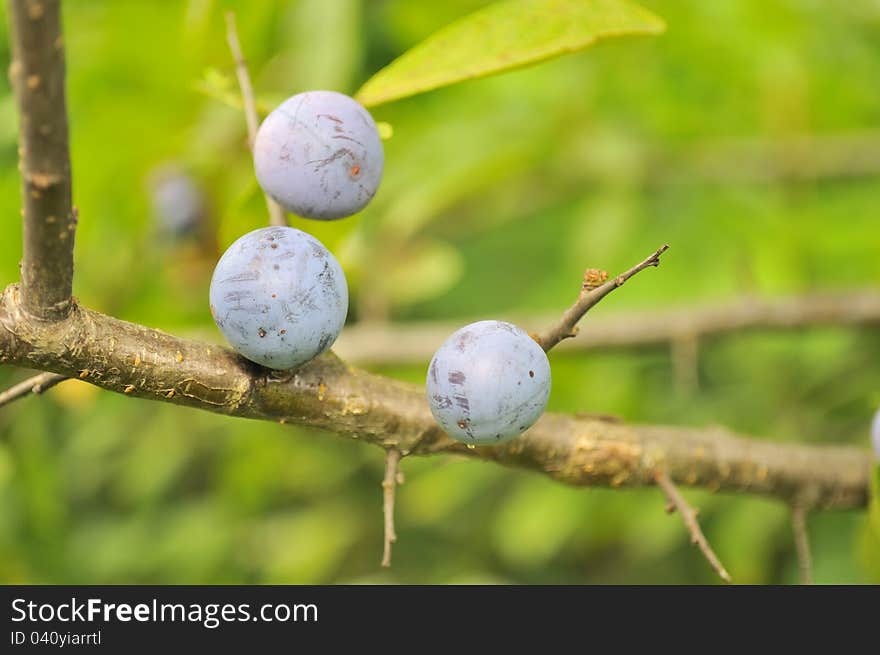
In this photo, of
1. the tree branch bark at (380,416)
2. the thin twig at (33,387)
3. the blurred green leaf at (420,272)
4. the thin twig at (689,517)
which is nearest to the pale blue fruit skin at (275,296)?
the tree branch bark at (380,416)

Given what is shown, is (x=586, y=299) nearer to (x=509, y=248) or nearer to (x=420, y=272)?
(x=420, y=272)

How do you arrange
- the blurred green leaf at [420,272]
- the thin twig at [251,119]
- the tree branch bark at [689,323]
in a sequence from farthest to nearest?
the blurred green leaf at [420,272], the tree branch bark at [689,323], the thin twig at [251,119]

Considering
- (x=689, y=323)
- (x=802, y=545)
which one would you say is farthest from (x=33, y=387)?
(x=689, y=323)

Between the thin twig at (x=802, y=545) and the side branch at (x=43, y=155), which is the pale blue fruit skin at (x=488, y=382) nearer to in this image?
the side branch at (x=43, y=155)

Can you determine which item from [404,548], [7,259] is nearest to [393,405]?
[7,259]

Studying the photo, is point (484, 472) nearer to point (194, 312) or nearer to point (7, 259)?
point (194, 312)
